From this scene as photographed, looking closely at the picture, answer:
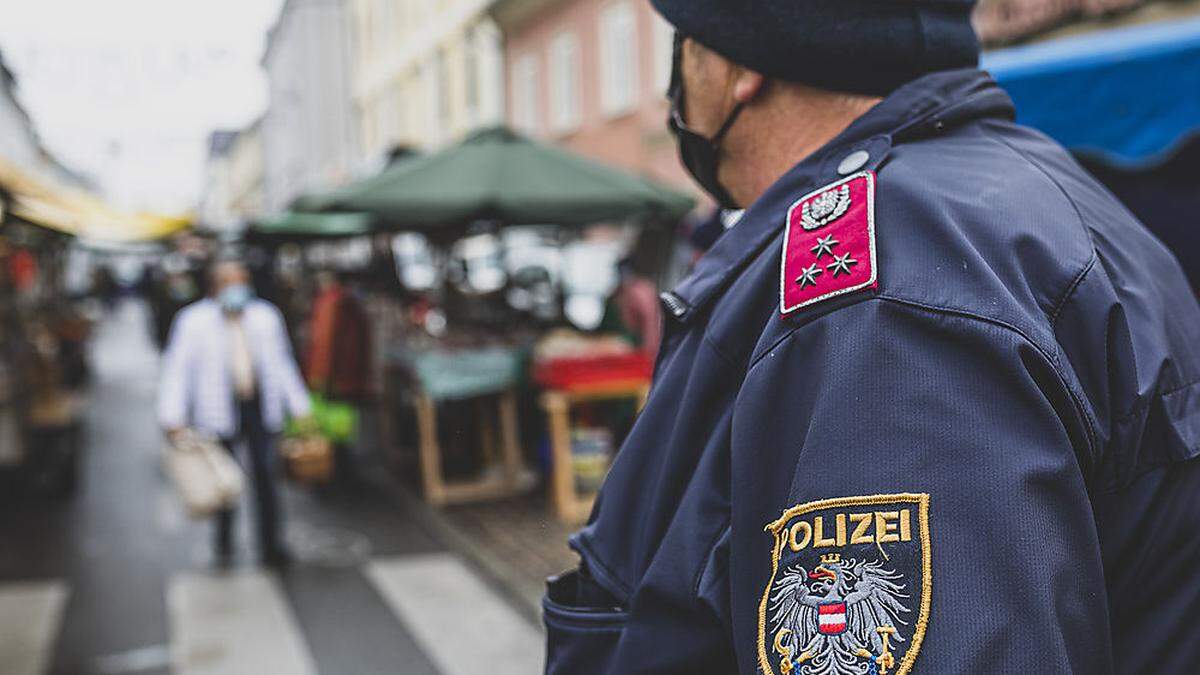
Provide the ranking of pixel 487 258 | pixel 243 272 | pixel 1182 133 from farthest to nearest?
pixel 487 258
pixel 243 272
pixel 1182 133

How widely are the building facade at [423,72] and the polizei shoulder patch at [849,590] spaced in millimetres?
24498

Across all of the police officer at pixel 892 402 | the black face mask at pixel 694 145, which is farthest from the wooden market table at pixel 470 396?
the police officer at pixel 892 402

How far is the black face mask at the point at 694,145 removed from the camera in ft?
4.65

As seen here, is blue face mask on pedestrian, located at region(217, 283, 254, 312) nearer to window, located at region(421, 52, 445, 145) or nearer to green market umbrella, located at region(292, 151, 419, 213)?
green market umbrella, located at region(292, 151, 419, 213)

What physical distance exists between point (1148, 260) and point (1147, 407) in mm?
264

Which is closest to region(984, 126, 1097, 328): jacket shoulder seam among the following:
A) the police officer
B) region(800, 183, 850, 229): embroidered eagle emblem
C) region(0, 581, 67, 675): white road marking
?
the police officer

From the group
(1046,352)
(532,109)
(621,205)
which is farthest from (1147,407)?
(532,109)

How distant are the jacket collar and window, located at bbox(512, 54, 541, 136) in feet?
80.5

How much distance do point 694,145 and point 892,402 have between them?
0.64 metres

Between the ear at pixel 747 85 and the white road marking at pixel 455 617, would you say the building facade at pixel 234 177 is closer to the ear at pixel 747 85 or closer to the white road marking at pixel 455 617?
the white road marking at pixel 455 617

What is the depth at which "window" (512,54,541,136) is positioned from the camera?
25.6 meters

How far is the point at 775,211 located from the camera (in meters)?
1.23

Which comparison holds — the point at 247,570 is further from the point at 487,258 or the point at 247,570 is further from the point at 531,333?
the point at 487,258

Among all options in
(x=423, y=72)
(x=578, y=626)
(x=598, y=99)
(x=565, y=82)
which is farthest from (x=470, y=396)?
(x=423, y=72)
